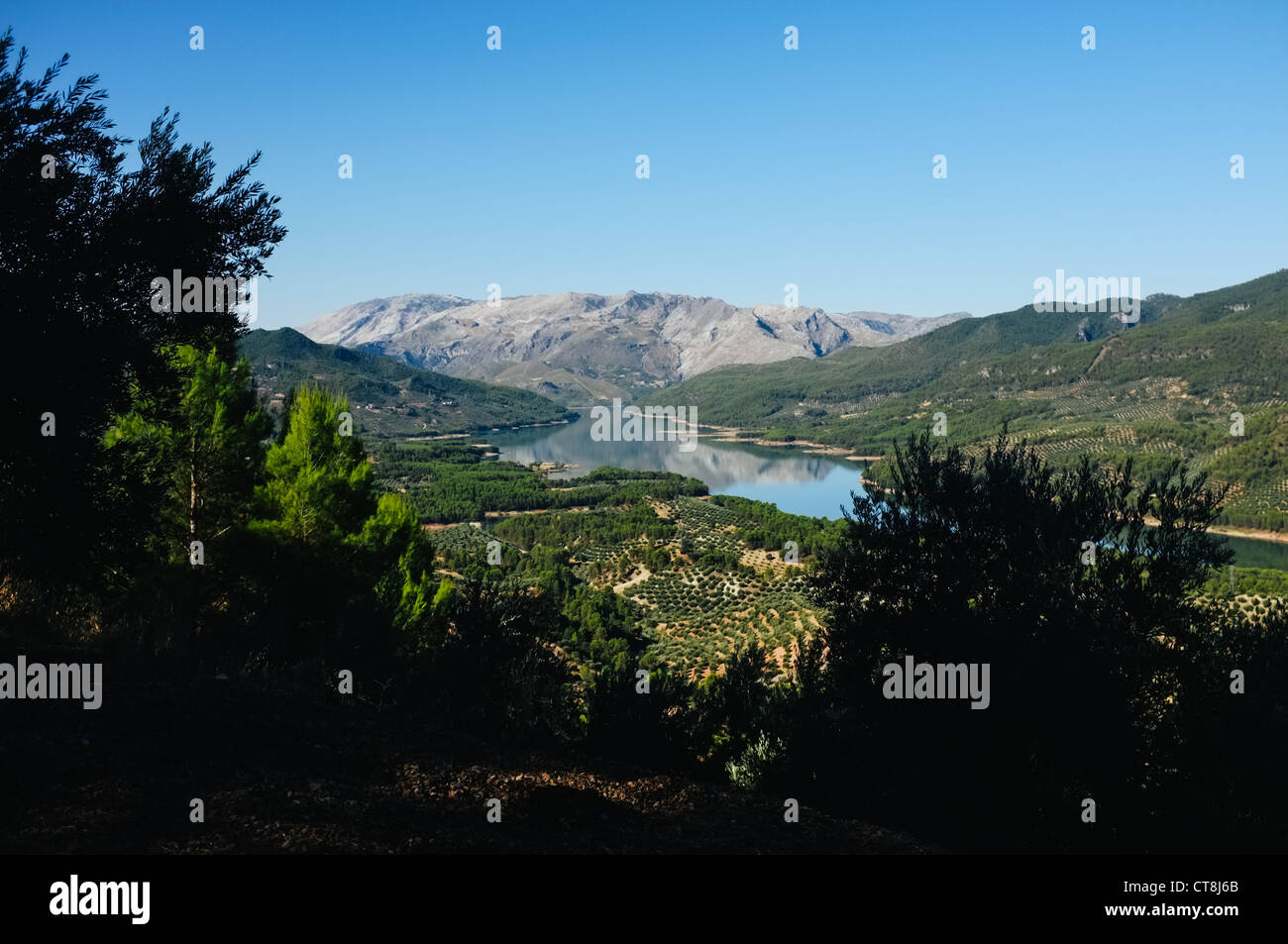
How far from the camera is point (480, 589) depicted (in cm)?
1334

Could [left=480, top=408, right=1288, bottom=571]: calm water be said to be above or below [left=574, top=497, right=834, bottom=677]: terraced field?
above

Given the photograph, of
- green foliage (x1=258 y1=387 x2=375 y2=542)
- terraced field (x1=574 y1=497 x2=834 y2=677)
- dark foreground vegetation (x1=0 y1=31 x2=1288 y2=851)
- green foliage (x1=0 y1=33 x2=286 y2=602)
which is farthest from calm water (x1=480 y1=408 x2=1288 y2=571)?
green foliage (x1=0 y1=33 x2=286 y2=602)

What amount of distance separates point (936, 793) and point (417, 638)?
1308 centimetres

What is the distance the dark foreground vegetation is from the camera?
6293 millimetres

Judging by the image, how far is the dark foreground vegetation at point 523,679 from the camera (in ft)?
20.6

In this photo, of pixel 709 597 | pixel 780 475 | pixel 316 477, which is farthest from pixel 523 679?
pixel 780 475

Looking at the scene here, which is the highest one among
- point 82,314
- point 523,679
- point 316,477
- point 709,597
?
point 82,314

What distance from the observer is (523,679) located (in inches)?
427

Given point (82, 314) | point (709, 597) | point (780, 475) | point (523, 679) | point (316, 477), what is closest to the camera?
point (82, 314)

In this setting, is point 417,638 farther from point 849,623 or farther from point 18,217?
point 18,217

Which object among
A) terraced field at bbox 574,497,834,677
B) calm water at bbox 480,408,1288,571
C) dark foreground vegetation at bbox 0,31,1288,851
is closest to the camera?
dark foreground vegetation at bbox 0,31,1288,851

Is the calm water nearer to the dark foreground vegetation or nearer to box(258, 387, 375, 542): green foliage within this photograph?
box(258, 387, 375, 542): green foliage

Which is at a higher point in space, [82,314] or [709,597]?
[82,314]

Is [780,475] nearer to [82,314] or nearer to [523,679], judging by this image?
[523,679]
